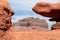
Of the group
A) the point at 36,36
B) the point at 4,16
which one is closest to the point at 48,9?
the point at 36,36

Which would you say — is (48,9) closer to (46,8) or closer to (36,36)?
(46,8)

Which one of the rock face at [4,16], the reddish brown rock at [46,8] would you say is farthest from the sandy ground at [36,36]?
the reddish brown rock at [46,8]

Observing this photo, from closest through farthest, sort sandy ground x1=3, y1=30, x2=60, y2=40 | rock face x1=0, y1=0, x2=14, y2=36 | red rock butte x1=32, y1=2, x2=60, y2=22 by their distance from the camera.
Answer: rock face x1=0, y1=0, x2=14, y2=36
sandy ground x1=3, y1=30, x2=60, y2=40
red rock butte x1=32, y1=2, x2=60, y2=22

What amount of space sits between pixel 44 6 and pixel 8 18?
18.0 feet

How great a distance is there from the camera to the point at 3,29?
4.88 meters

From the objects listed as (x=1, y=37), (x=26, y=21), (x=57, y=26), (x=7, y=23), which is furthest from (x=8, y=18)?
(x=26, y=21)

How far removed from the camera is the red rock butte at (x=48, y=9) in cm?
1020

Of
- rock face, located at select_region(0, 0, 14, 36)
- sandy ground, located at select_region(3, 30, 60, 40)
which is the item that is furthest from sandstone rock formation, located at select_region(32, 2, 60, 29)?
rock face, located at select_region(0, 0, 14, 36)

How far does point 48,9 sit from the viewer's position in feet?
33.9

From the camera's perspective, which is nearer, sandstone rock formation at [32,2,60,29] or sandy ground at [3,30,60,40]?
sandy ground at [3,30,60,40]

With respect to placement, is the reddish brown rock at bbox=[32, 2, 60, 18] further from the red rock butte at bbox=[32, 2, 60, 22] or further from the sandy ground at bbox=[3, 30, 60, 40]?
the sandy ground at bbox=[3, 30, 60, 40]

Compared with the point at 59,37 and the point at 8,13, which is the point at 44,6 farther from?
the point at 8,13

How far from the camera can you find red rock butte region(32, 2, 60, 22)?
1020 centimetres

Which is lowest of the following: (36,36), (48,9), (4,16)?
(36,36)
